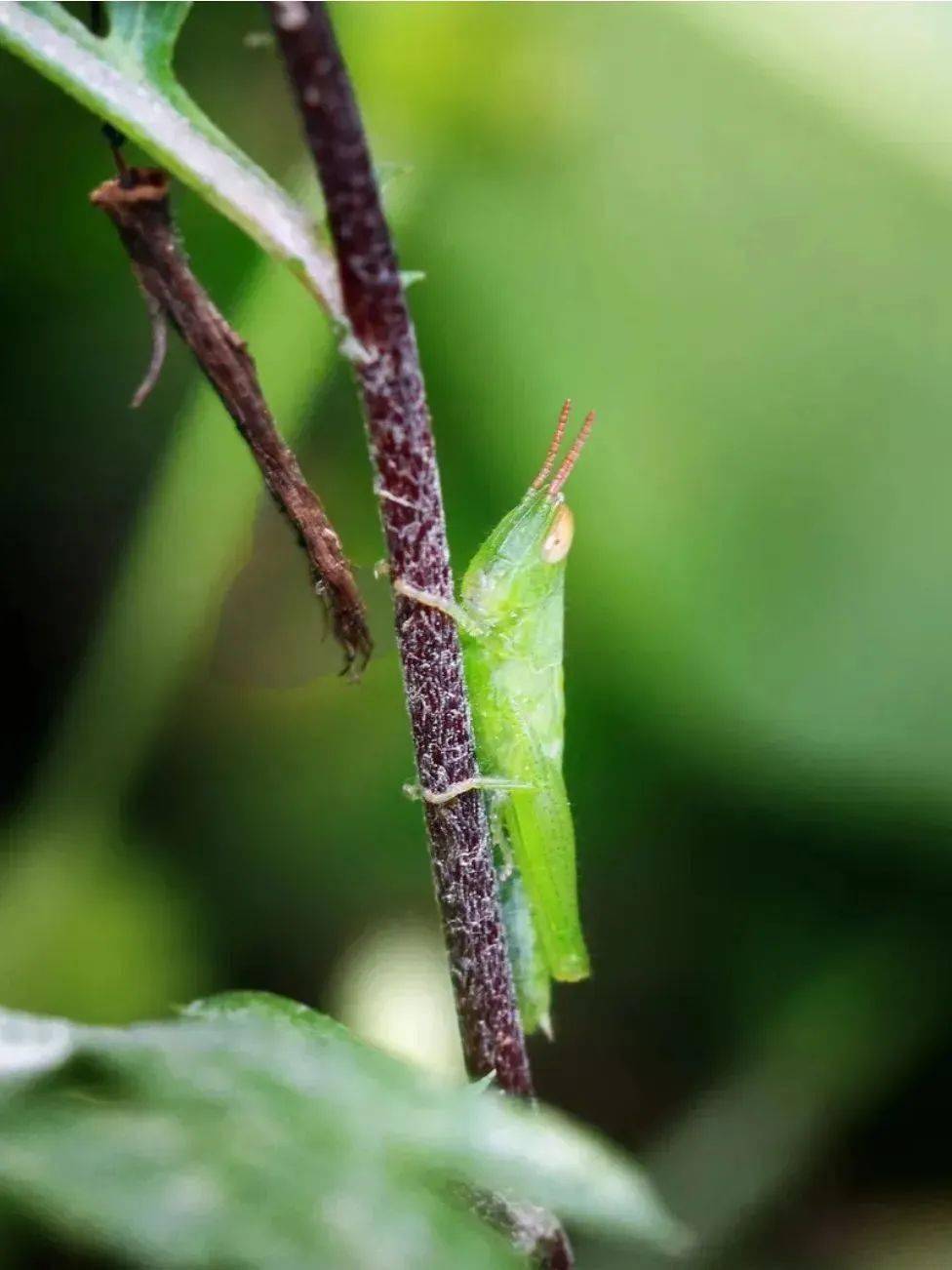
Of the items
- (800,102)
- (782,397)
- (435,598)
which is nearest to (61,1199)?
(435,598)

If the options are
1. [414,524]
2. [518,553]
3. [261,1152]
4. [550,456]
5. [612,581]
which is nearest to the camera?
[261,1152]

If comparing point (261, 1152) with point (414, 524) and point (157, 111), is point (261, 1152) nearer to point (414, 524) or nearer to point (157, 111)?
point (414, 524)

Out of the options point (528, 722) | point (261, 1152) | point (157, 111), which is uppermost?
point (157, 111)

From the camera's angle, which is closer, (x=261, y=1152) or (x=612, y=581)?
(x=261, y=1152)

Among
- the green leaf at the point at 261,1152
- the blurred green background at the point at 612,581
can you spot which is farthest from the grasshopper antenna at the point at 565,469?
the green leaf at the point at 261,1152

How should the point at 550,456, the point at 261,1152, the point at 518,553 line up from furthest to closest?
the point at 518,553 < the point at 550,456 < the point at 261,1152

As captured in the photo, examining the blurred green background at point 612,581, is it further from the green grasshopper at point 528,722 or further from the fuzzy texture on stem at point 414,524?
the fuzzy texture on stem at point 414,524

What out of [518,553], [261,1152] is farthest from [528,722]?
[261,1152]
